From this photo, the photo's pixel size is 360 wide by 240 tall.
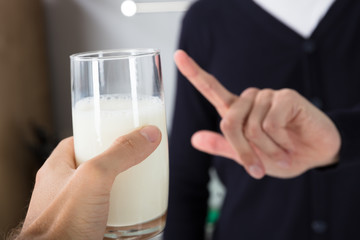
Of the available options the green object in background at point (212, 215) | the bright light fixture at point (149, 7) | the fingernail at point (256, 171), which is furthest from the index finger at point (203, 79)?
the bright light fixture at point (149, 7)

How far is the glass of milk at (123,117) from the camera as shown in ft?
1.62

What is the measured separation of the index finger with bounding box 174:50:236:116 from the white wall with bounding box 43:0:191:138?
1265mm

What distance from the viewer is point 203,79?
0.69m

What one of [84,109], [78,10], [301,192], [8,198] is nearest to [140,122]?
[84,109]

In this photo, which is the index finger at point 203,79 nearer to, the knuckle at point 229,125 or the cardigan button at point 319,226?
the knuckle at point 229,125

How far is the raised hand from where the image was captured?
66 centimetres

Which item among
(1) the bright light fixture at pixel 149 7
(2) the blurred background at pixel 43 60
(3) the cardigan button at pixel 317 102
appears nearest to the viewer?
(3) the cardigan button at pixel 317 102

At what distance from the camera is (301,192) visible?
3.20 feet

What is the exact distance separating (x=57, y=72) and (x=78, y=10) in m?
0.32

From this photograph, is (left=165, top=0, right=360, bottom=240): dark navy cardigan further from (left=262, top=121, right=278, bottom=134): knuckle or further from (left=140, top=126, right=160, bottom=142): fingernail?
(left=140, top=126, right=160, bottom=142): fingernail

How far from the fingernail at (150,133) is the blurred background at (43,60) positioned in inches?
53.8

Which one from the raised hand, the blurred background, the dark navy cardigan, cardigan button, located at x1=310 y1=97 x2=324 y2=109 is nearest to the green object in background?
the blurred background

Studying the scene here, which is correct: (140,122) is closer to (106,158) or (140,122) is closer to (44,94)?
(106,158)

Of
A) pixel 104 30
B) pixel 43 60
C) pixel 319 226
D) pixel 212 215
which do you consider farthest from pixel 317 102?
pixel 43 60
